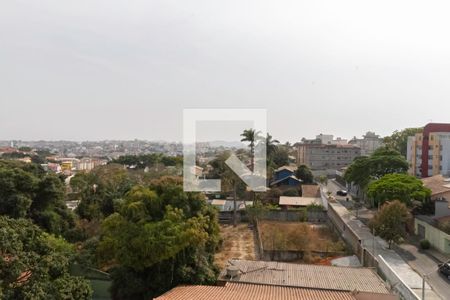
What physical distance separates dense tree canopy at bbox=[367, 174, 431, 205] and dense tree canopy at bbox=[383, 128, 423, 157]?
25.7 m

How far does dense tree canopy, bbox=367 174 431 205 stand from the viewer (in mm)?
18836

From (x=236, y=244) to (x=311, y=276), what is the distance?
766 cm

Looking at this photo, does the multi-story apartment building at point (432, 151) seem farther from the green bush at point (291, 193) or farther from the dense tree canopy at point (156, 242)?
the dense tree canopy at point (156, 242)

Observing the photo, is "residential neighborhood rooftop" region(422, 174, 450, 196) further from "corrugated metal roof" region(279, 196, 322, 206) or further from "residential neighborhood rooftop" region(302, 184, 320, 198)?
"residential neighborhood rooftop" region(302, 184, 320, 198)

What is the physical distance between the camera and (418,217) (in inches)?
757

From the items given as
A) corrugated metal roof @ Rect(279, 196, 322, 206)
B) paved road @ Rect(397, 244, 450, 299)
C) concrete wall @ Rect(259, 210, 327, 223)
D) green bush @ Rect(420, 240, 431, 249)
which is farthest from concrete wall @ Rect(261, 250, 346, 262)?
corrugated metal roof @ Rect(279, 196, 322, 206)

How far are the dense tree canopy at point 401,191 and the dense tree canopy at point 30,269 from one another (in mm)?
15238

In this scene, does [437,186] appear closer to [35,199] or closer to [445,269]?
[445,269]

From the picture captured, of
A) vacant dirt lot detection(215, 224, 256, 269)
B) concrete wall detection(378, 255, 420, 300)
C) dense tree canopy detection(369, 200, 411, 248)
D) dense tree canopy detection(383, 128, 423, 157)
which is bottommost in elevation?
vacant dirt lot detection(215, 224, 256, 269)

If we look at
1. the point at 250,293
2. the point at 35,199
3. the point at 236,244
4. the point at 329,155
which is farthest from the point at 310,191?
the point at 329,155

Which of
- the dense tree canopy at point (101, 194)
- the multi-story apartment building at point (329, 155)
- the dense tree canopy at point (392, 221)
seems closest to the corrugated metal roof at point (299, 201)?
the dense tree canopy at point (392, 221)

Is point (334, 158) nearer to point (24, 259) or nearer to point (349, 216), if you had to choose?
point (349, 216)

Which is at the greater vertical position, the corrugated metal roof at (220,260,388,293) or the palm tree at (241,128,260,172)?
the palm tree at (241,128,260,172)

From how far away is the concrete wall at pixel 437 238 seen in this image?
628 inches
